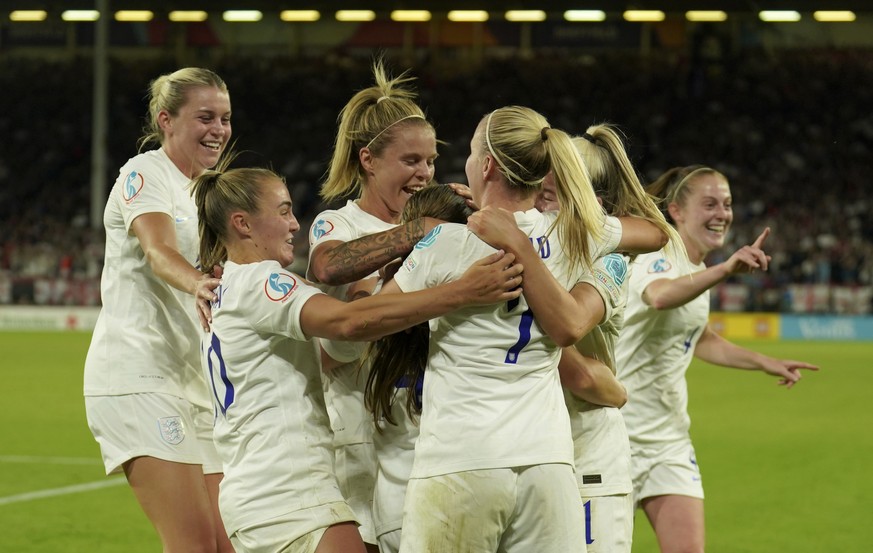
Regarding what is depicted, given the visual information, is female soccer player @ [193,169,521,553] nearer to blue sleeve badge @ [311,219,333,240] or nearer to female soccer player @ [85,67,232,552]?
blue sleeve badge @ [311,219,333,240]

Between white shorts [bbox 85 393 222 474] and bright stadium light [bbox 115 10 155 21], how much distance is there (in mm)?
26610

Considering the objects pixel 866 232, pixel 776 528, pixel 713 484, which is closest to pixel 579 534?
pixel 776 528

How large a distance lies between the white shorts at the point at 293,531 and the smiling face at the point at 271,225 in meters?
0.79

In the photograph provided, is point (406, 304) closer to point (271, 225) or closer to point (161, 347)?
point (271, 225)

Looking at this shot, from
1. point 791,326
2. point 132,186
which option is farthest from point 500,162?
point 791,326

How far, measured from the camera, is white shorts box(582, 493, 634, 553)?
12.9 feet

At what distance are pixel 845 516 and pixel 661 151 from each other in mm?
23182

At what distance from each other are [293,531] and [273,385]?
423mm

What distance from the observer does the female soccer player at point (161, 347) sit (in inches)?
173

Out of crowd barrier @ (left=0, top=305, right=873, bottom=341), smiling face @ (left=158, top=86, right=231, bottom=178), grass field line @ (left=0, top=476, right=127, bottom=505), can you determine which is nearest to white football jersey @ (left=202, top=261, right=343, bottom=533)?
smiling face @ (left=158, top=86, right=231, bottom=178)

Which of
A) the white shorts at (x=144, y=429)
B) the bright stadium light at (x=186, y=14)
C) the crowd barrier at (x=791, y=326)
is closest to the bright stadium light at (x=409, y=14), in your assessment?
the bright stadium light at (x=186, y=14)

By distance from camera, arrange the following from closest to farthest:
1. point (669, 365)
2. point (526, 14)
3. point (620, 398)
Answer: point (620, 398) → point (669, 365) → point (526, 14)

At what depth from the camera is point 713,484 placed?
963 centimetres

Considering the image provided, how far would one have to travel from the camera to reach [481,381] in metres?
3.21
